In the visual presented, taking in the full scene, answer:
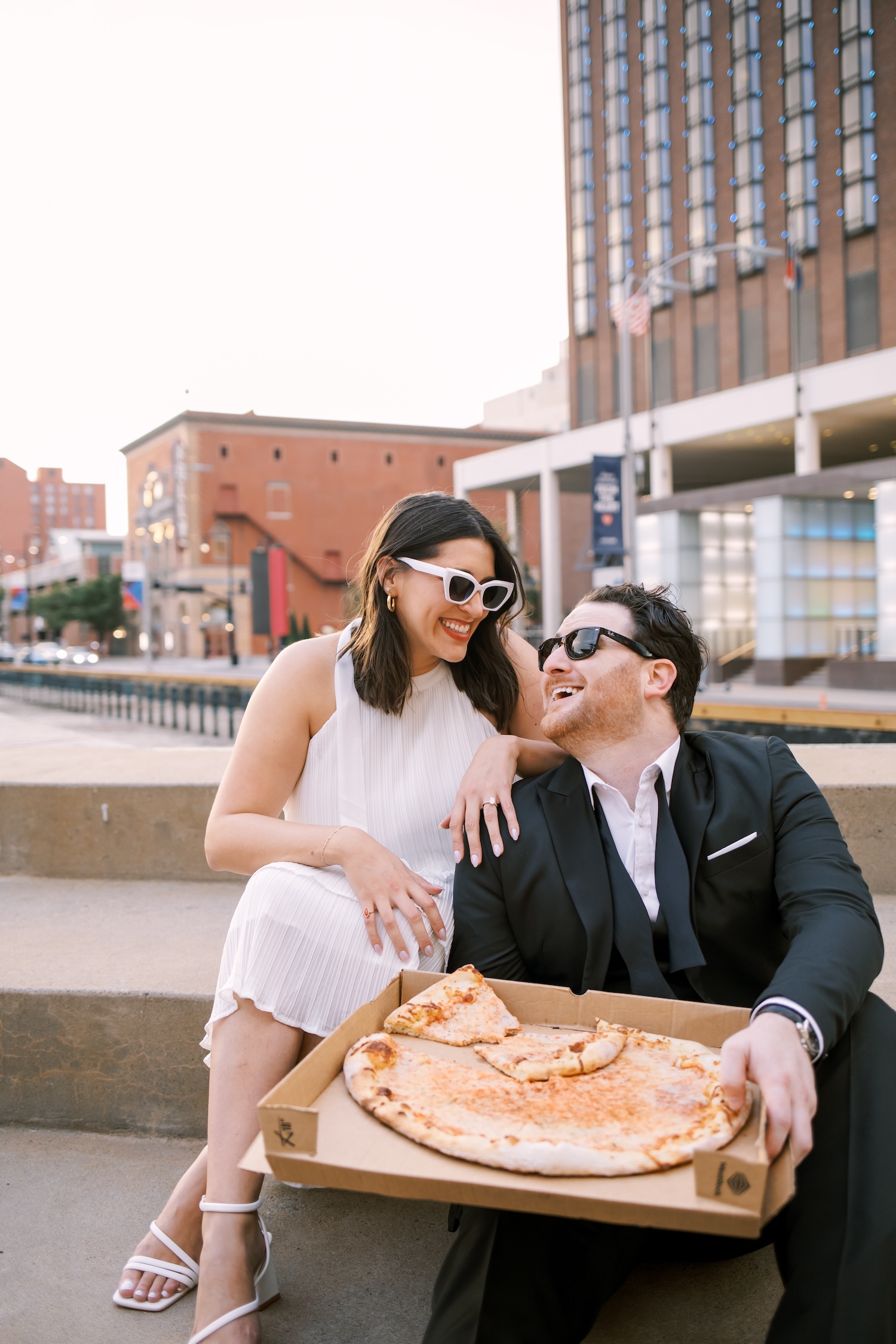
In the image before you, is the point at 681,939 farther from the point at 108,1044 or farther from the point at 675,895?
the point at 108,1044

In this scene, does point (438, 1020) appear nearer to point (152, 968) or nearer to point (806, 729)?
point (152, 968)

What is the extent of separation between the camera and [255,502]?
72000 millimetres

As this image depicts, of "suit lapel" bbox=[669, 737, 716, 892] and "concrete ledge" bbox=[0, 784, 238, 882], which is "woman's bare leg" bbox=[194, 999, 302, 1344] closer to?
"suit lapel" bbox=[669, 737, 716, 892]

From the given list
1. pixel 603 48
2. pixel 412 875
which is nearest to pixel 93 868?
pixel 412 875

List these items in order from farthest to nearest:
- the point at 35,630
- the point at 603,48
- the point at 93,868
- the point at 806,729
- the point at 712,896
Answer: the point at 35,630 < the point at 603,48 < the point at 806,729 < the point at 93,868 < the point at 712,896

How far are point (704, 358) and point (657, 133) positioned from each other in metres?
9.31

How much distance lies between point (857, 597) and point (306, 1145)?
28.3 metres

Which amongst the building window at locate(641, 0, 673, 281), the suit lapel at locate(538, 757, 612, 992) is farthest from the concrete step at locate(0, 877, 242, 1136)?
the building window at locate(641, 0, 673, 281)

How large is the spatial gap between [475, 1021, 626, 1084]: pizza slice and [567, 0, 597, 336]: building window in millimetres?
42851

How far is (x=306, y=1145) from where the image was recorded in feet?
4.81

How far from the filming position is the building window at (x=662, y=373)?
1505 inches

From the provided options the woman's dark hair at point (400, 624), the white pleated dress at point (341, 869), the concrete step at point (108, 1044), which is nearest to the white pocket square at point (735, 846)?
the white pleated dress at point (341, 869)

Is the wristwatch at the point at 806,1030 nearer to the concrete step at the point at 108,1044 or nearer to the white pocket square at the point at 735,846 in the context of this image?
the white pocket square at the point at 735,846

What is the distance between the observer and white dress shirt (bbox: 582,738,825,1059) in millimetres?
2199
